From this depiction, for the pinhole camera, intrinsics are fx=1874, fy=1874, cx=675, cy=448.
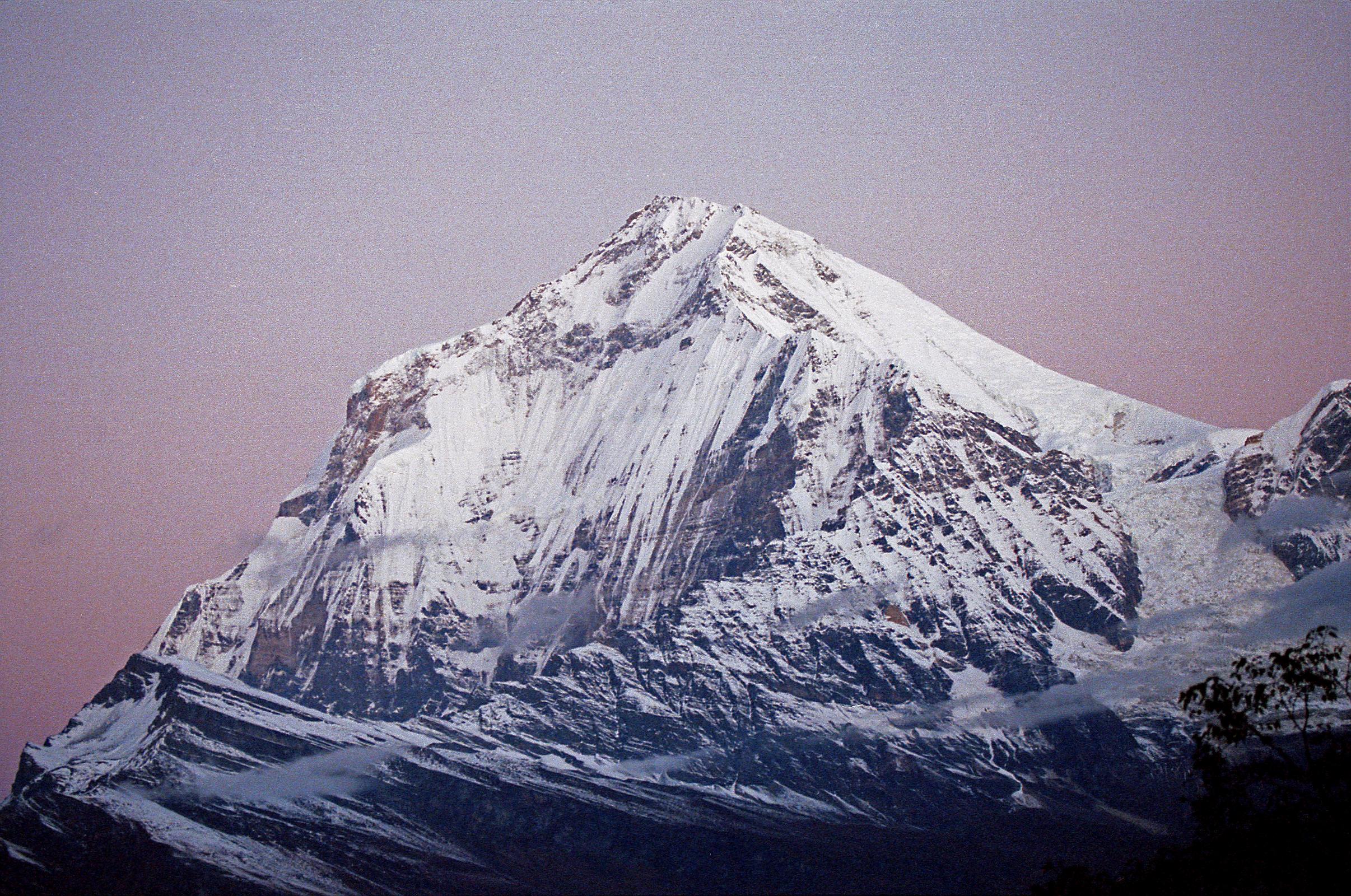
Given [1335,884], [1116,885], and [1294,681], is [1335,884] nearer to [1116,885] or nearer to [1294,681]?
[1294,681]

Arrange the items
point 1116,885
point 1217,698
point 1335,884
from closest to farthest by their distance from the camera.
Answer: point 1335,884
point 1217,698
point 1116,885

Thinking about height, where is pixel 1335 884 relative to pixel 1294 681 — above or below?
below

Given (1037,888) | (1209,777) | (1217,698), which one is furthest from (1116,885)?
(1217,698)

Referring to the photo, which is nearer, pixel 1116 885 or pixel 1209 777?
pixel 1209 777

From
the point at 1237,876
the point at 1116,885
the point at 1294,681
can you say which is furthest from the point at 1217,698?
the point at 1116,885

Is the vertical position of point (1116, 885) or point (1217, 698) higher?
point (1217, 698)

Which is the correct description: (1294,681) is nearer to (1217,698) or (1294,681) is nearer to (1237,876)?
(1217,698)

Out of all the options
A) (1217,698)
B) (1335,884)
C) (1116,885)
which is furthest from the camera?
(1116,885)

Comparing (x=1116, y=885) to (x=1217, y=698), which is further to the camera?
(x=1116, y=885)

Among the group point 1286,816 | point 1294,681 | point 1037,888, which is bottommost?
point 1037,888
